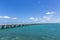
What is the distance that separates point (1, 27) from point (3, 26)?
3.50 feet

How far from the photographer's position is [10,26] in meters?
57.2

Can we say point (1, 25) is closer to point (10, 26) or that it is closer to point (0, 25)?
point (0, 25)

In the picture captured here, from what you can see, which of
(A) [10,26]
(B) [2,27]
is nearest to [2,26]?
(B) [2,27]

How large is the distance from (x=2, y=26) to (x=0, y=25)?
1227 mm

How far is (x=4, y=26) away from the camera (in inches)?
2030

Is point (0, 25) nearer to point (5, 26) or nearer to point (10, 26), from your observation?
point (5, 26)

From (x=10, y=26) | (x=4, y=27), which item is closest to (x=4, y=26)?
(x=4, y=27)

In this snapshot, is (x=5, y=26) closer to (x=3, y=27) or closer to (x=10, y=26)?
(x=3, y=27)

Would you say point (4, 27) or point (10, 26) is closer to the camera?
point (4, 27)

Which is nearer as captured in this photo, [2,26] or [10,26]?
[2,26]

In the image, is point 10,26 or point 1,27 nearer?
point 1,27

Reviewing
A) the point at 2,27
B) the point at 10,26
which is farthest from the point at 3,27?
the point at 10,26

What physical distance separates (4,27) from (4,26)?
1.72 ft

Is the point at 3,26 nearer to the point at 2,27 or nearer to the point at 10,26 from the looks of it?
the point at 2,27
